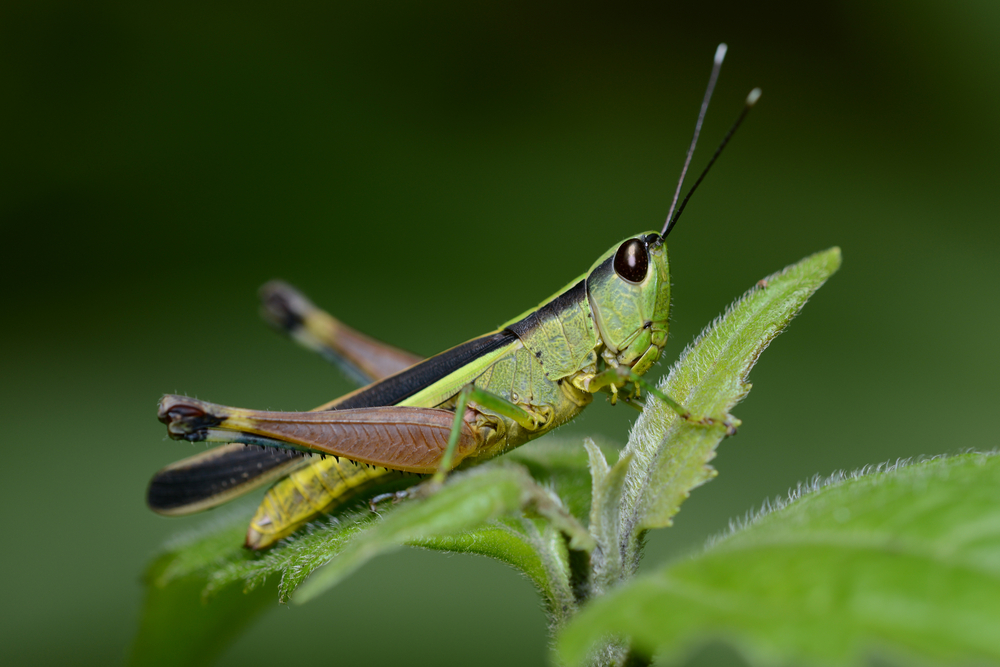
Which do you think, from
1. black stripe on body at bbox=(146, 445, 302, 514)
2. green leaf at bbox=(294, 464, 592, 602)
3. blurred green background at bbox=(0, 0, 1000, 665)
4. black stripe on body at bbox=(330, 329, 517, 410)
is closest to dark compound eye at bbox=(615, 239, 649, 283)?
black stripe on body at bbox=(330, 329, 517, 410)

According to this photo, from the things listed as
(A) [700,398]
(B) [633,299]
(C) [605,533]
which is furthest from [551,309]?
(C) [605,533]

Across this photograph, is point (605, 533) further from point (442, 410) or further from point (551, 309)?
point (551, 309)

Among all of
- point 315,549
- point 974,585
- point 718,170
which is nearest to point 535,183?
point 718,170

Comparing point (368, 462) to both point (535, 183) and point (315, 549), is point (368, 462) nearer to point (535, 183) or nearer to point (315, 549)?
point (315, 549)

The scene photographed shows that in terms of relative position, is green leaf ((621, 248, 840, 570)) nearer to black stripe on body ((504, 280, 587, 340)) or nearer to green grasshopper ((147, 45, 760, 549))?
green grasshopper ((147, 45, 760, 549))

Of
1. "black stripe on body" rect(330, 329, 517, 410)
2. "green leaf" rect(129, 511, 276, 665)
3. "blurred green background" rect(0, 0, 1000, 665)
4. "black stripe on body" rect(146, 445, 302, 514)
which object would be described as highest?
"blurred green background" rect(0, 0, 1000, 665)

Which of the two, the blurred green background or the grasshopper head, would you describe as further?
the blurred green background

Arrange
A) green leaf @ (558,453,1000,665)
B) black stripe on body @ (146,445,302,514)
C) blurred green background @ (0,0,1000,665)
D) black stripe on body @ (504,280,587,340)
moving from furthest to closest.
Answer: blurred green background @ (0,0,1000,665) < black stripe on body @ (504,280,587,340) < black stripe on body @ (146,445,302,514) < green leaf @ (558,453,1000,665)
